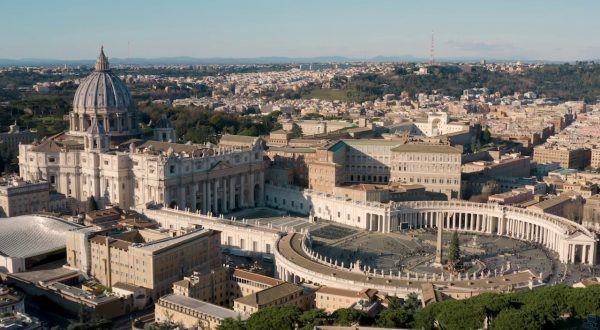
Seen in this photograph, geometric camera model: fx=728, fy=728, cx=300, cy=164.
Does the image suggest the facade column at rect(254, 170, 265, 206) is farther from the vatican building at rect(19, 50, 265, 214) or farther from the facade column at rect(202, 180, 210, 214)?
the facade column at rect(202, 180, 210, 214)

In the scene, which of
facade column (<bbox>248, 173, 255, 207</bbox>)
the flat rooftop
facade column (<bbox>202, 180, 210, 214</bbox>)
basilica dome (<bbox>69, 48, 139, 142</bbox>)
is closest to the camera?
the flat rooftop

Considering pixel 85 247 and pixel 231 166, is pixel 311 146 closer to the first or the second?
pixel 231 166

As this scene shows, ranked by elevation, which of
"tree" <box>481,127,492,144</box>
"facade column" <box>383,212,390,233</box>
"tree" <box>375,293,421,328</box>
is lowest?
"facade column" <box>383,212,390,233</box>

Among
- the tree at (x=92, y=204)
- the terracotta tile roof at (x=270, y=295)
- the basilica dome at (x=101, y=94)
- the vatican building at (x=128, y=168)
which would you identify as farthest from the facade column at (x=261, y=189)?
the terracotta tile roof at (x=270, y=295)

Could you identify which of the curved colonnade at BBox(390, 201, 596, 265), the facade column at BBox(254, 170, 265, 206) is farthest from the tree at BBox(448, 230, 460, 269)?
the facade column at BBox(254, 170, 265, 206)

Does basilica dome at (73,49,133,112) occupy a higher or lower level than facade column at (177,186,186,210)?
higher

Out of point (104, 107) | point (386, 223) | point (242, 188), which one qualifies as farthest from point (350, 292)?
point (104, 107)

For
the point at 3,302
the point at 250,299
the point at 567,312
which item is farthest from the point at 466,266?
the point at 3,302
